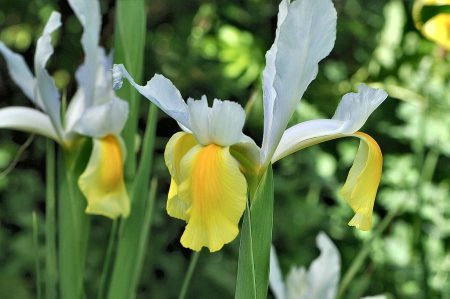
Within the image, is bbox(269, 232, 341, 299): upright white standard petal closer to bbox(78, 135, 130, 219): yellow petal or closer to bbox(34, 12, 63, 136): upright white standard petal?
bbox(78, 135, 130, 219): yellow petal

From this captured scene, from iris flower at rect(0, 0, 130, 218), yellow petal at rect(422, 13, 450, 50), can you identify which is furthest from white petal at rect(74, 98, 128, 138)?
yellow petal at rect(422, 13, 450, 50)

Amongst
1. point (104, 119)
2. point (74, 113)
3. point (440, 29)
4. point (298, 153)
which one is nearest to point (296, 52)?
point (104, 119)

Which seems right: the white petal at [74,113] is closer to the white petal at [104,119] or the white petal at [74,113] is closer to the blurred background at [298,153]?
the white petal at [104,119]

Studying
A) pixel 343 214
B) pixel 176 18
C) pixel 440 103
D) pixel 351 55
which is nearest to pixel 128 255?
pixel 343 214

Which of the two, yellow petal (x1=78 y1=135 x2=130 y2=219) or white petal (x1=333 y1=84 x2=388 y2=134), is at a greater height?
white petal (x1=333 y1=84 x2=388 y2=134)

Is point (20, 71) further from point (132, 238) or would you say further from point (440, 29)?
point (440, 29)

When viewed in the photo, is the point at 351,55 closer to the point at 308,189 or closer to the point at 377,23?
the point at 377,23
